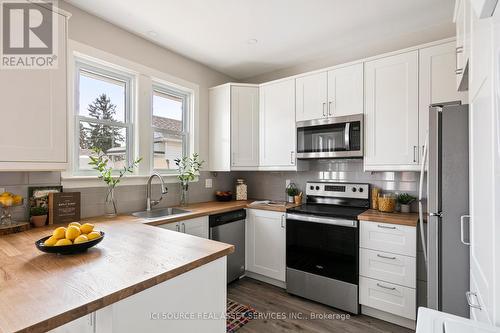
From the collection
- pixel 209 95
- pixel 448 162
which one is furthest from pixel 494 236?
pixel 209 95

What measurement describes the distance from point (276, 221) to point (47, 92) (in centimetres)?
227

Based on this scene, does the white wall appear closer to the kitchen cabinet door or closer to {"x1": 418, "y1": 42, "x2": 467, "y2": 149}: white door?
the kitchen cabinet door

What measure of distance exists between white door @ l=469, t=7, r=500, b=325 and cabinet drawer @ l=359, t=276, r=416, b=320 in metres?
1.09

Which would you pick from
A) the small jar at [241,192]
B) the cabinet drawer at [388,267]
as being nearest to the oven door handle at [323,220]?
the cabinet drawer at [388,267]

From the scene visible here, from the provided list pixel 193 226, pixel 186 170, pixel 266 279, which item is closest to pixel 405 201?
pixel 266 279

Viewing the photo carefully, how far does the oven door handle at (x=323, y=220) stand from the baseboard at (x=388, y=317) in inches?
30.2

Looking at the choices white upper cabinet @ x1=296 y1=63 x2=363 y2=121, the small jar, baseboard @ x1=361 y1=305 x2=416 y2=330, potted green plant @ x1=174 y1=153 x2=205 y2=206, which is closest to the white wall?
potted green plant @ x1=174 y1=153 x2=205 y2=206

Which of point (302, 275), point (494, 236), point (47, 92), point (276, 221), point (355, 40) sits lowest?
point (302, 275)

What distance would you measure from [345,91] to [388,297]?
1977 millimetres

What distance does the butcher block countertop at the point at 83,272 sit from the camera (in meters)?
0.80

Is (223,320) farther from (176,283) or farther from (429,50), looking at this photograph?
(429,50)

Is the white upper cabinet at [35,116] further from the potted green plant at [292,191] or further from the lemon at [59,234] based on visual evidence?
the potted green plant at [292,191]

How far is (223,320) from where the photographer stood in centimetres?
136

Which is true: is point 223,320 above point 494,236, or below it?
below
